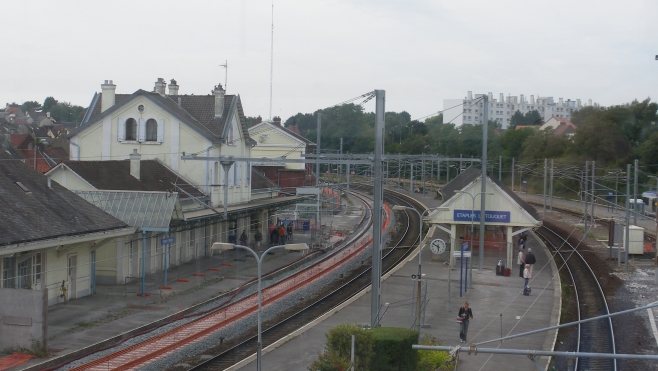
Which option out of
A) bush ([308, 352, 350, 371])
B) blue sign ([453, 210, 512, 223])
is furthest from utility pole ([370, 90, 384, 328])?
blue sign ([453, 210, 512, 223])

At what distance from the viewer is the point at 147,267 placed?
23656 mm

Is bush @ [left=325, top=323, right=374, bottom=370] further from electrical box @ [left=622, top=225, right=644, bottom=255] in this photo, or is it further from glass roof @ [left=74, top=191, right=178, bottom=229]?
electrical box @ [left=622, top=225, right=644, bottom=255]

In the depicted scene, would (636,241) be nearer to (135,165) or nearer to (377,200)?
(377,200)

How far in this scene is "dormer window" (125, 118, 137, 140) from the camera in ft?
98.1

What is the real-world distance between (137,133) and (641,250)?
21.7 meters

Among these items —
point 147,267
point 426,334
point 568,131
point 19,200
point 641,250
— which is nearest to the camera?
point 426,334

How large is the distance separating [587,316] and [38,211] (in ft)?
48.2

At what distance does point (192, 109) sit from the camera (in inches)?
1234

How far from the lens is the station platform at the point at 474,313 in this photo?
45.4 feet

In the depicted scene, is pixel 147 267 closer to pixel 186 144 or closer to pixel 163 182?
pixel 163 182

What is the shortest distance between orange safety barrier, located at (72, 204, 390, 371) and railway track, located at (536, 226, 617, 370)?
7781 millimetres

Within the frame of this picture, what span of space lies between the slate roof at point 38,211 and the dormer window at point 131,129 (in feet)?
31.5

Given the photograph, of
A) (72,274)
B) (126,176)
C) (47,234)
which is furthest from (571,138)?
(47,234)

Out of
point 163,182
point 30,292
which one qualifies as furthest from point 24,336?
point 163,182
